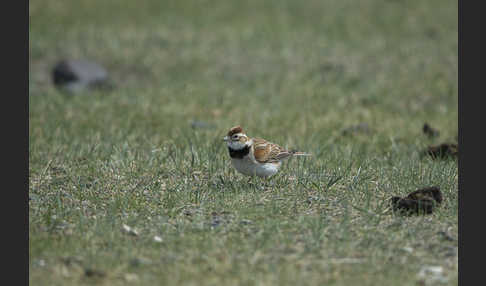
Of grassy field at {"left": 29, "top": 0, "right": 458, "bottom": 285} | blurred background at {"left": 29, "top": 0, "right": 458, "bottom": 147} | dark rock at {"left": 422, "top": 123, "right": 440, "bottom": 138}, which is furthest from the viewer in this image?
blurred background at {"left": 29, "top": 0, "right": 458, "bottom": 147}

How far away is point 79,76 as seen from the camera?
13.8m

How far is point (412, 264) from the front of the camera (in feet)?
17.7

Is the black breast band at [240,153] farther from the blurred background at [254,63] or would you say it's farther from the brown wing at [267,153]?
the blurred background at [254,63]

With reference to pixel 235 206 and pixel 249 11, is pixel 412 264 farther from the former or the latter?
pixel 249 11

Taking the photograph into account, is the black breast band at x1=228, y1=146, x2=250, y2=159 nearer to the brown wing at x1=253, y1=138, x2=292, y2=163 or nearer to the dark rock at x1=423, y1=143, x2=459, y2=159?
the brown wing at x1=253, y1=138, x2=292, y2=163

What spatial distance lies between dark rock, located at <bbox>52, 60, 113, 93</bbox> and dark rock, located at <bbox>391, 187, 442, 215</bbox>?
28.3 ft

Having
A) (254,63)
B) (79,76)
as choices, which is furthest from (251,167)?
(254,63)

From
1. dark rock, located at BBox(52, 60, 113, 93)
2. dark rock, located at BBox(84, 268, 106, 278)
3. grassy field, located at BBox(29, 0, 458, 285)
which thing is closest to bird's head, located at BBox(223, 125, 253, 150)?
grassy field, located at BBox(29, 0, 458, 285)

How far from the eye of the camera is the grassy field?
5504 millimetres

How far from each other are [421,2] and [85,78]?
10.9m

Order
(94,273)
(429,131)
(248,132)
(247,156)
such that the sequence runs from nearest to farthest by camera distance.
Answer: (94,273), (247,156), (248,132), (429,131)

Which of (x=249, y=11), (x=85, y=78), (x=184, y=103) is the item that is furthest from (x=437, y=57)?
(x=85, y=78)

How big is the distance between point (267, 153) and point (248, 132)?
3.57 meters

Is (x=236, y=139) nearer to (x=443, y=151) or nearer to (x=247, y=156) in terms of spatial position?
(x=247, y=156)
